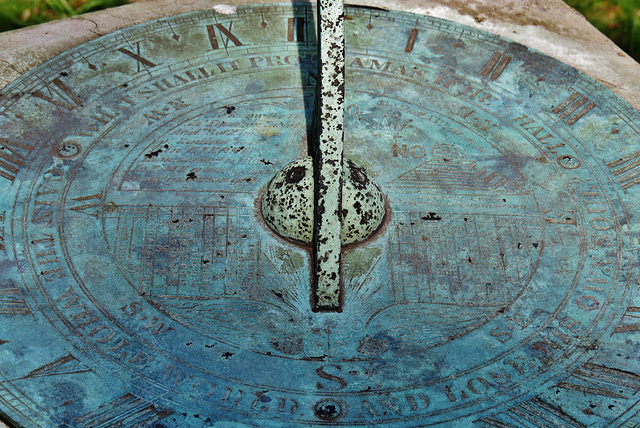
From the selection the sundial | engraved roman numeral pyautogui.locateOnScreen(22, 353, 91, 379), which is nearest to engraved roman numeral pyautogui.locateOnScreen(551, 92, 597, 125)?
the sundial

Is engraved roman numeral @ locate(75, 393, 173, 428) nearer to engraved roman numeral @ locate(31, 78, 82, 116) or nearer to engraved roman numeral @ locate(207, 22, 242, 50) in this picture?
engraved roman numeral @ locate(31, 78, 82, 116)

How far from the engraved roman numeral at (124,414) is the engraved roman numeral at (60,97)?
1806mm

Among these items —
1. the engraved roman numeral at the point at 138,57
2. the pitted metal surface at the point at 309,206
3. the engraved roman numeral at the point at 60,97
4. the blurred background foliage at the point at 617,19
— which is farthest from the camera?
the blurred background foliage at the point at 617,19

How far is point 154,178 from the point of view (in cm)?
385

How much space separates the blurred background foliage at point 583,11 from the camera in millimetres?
5871

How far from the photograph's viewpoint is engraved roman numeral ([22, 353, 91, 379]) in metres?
2.97

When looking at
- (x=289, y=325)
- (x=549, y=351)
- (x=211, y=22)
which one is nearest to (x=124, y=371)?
(x=289, y=325)

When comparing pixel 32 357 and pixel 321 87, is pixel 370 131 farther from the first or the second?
pixel 32 357

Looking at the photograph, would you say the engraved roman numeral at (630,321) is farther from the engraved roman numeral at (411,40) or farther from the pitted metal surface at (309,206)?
the engraved roman numeral at (411,40)

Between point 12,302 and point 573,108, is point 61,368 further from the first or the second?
point 573,108

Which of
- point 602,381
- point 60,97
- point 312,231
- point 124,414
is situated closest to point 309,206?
point 312,231

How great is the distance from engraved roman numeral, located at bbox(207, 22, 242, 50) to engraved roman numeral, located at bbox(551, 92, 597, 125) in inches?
74.1

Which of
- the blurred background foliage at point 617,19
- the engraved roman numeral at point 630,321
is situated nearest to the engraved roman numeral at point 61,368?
the engraved roman numeral at point 630,321

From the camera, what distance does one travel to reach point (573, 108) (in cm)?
427
